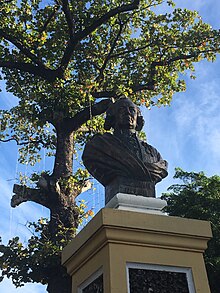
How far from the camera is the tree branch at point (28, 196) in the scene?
8.09 m

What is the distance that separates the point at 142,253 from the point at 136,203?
1.77ft

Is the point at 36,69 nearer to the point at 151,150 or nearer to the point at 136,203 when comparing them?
the point at 151,150

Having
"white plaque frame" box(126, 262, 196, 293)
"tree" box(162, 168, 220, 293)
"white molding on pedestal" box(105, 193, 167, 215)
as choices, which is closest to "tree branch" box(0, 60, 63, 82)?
"tree" box(162, 168, 220, 293)

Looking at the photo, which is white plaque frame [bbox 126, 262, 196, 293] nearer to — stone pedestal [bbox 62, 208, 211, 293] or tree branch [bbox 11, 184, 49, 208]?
stone pedestal [bbox 62, 208, 211, 293]

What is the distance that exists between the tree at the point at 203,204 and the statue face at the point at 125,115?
15.9 ft

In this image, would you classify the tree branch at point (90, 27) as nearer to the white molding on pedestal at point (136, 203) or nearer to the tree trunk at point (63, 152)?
the tree trunk at point (63, 152)

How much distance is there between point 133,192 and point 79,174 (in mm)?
4996

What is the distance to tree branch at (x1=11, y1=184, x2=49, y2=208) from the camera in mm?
8086

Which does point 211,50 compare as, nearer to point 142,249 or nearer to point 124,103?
point 124,103

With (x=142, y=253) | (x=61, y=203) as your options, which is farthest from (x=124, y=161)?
(x=61, y=203)

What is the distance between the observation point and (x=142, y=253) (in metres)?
3.23

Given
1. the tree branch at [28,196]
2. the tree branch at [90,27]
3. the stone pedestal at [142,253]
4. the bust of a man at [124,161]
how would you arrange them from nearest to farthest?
the stone pedestal at [142,253] < the bust of a man at [124,161] < the tree branch at [28,196] < the tree branch at [90,27]

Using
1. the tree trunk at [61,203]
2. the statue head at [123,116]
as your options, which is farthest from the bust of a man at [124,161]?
the tree trunk at [61,203]

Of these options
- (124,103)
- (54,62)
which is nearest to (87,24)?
(54,62)
